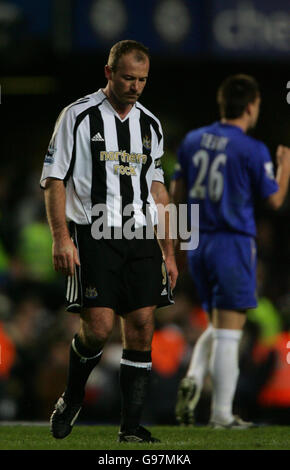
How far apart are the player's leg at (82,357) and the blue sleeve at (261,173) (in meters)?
1.63

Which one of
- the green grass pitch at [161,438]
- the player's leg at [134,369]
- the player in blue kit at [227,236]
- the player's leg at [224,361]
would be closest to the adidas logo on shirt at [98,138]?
the player's leg at [134,369]

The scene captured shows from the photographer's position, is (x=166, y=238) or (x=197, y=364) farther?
(x=197, y=364)

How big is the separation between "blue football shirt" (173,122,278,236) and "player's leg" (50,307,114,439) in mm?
1558

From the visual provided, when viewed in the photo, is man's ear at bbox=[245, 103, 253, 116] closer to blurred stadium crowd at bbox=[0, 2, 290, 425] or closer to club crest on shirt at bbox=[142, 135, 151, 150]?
blurred stadium crowd at bbox=[0, 2, 290, 425]

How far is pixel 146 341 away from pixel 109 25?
7.01 metres

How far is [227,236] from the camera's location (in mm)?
6176

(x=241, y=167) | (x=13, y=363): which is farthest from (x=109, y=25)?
(x=241, y=167)

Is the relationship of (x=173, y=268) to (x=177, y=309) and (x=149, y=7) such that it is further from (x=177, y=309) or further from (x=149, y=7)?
(x=149, y=7)

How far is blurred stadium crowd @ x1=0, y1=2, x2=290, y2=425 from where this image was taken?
844 centimetres

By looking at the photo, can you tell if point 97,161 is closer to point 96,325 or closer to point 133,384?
point 96,325

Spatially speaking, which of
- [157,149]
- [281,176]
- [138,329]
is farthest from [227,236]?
[138,329]

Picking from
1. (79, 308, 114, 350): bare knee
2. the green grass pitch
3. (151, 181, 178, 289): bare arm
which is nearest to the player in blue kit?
the green grass pitch

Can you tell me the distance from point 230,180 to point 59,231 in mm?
1708

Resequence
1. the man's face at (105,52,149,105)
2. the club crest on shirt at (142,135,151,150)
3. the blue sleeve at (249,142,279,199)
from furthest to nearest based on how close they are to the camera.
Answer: the blue sleeve at (249,142,279,199)
the club crest on shirt at (142,135,151,150)
the man's face at (105,52,149,105)
